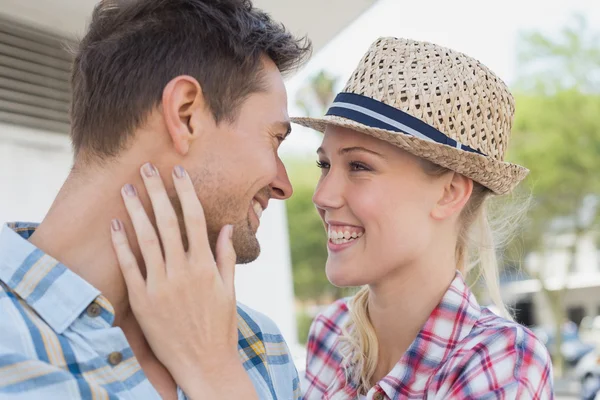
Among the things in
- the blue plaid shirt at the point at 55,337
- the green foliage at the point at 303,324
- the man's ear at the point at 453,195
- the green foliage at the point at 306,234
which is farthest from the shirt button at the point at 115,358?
the green foliage at the point at 303,324

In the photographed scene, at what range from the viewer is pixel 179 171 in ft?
5.35

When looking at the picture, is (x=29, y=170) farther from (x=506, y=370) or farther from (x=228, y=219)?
(x=506, y=370)

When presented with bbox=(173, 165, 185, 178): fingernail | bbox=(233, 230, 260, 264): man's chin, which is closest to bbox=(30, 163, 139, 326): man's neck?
bbox=(173, 165, 185, 178): fingernail

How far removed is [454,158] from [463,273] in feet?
1.78

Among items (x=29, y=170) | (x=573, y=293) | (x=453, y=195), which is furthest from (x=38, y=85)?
(x=573, y=293)

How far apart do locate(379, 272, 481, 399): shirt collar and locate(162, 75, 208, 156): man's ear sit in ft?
3.40

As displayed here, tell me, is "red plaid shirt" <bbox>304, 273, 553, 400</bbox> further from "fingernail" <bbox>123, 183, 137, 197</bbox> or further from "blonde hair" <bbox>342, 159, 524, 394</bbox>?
"fingernail" <bbox>123, 183, 137, 197</bbox>

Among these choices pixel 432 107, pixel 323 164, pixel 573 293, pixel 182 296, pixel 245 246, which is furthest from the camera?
pixel 573 293

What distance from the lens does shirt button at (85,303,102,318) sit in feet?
4.90

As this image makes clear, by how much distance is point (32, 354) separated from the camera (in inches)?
53.7

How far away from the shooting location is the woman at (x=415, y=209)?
84.0 inches

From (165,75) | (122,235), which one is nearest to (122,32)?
(165,75)

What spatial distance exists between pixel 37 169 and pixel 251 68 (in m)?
2.63

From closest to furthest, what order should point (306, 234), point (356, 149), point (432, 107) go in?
1. point (432, 107)
2. point (356, 149)
3. point (306, 234)
